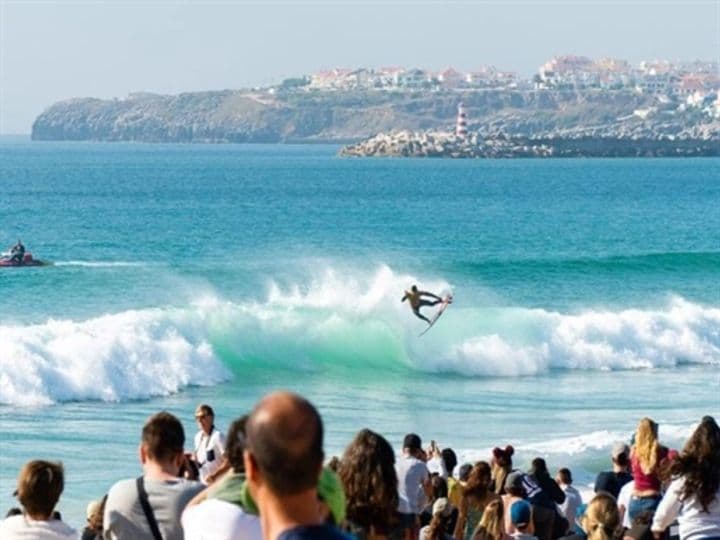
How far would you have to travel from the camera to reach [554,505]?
1002 centimetres

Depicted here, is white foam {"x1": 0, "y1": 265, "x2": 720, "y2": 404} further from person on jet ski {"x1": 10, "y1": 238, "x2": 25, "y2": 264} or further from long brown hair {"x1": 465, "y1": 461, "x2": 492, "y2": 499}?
long brown hair {"x1": 465, "y1": 461, "x2": 492, "y2": 499}

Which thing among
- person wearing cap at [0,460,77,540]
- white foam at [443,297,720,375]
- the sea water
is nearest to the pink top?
person wearing cap at [0,460,77,540]

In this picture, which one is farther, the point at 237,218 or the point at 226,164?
the point at 226,164

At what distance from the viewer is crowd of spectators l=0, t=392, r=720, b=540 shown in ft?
12.5

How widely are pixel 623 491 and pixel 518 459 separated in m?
10.1

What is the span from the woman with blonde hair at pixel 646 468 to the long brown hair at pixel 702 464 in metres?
1.12

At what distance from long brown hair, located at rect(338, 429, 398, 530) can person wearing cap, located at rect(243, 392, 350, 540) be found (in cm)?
211

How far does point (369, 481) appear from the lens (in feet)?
19.7

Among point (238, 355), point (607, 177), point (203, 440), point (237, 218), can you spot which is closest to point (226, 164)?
point (607, 177)

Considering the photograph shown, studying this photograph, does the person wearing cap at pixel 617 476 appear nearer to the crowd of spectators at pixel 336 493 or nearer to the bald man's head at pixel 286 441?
the crowd of spectators at pixel 336 493

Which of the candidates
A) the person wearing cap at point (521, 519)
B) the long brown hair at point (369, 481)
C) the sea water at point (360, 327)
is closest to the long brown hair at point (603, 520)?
the person wearing cap at point (521, 519)

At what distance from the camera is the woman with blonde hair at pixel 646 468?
8539 mm

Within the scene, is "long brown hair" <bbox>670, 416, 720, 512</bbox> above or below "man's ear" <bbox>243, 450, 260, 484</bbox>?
below

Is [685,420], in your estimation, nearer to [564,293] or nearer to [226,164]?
[564,293]
